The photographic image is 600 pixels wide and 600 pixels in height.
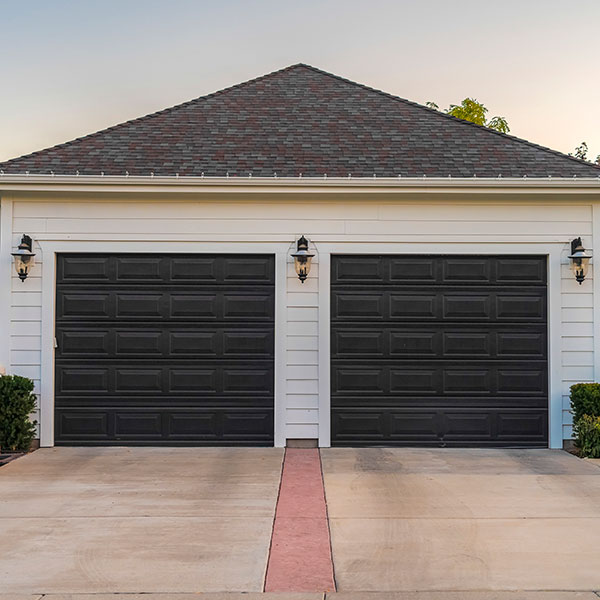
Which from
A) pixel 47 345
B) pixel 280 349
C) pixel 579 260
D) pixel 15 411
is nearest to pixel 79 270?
pixel 47 345

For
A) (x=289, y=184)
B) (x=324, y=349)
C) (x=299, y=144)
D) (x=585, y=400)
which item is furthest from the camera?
(x=299, y=144)

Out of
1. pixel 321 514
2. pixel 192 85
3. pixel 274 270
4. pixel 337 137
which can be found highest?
pixel 192 85

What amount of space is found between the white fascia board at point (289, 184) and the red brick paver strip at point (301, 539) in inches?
136

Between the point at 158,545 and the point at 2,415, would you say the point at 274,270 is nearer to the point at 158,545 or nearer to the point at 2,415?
the point at 2,415

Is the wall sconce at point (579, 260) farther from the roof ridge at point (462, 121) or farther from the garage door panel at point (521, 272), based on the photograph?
the roof ridge at point (462, 121)

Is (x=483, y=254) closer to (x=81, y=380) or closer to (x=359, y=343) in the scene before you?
(x=359, y=343)

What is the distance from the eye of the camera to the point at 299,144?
8.73 metres

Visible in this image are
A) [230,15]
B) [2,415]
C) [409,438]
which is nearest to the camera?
[2,415]

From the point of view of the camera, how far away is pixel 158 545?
171 inches

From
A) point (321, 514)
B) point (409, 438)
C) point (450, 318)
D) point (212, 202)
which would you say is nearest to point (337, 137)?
point (212, 202)

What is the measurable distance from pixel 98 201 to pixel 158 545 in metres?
4.98

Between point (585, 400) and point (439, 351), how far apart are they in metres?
1.80

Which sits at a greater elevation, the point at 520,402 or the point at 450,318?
the point at 450,318

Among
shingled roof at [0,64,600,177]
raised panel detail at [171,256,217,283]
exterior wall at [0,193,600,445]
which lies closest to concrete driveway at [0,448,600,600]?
exterior wall at [0,193,600,445]
